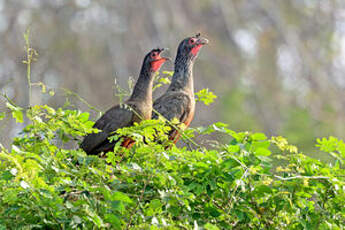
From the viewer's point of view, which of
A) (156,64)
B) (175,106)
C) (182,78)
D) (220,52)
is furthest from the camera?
(220,52)

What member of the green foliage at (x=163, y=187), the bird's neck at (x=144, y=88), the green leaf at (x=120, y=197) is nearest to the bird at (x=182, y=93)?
the bird's neck at (x=144, y=88)

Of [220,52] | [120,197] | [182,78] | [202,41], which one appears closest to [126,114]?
[182,78]

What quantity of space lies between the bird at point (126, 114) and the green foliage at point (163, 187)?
2.57 m

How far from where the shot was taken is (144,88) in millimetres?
6762

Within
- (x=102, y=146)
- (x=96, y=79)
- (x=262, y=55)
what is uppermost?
(x=262, y=55)

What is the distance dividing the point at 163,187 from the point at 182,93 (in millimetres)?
4424

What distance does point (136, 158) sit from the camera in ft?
11.6

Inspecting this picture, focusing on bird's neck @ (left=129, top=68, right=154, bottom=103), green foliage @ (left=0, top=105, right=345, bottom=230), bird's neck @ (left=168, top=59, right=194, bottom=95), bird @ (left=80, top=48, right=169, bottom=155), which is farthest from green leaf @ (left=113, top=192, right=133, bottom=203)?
bird's neck @ (left=168, top=59, right=194, bottom=95)

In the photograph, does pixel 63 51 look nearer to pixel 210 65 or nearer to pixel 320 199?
pixel 210 65

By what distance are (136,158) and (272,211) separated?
794 millimetres

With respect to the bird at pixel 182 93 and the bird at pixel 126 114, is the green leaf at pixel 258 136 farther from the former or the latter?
the bird at pixel 182 93

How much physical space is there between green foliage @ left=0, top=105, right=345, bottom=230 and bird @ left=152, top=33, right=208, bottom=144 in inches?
121

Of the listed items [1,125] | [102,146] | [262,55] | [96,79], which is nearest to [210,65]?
[262,55]

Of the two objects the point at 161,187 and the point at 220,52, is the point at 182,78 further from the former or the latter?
the point at 220,52
